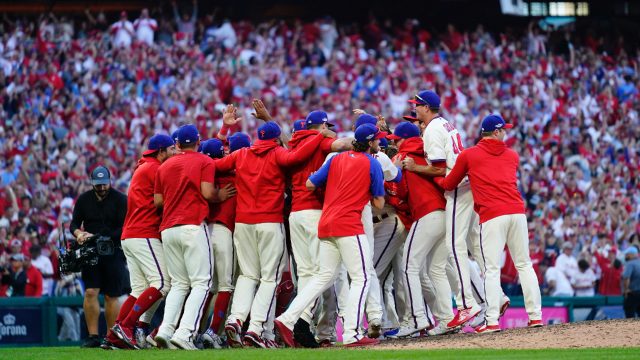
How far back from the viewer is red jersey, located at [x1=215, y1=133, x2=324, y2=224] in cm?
1088

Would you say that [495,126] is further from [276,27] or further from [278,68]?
[276,27]

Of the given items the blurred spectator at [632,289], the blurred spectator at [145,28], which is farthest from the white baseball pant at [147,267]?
the blurred spectator at [145,28]

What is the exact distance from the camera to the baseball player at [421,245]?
36.4 feet

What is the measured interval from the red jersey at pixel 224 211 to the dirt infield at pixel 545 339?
1.94 metres

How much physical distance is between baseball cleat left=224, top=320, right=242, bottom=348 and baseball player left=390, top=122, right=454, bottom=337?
5.33 ft

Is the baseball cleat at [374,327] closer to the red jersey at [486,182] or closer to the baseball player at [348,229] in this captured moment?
the baseball player at [348,229]

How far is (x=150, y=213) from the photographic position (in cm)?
1139

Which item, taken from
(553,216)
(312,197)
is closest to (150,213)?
(312,197)

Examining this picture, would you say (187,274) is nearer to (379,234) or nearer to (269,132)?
(269,132)

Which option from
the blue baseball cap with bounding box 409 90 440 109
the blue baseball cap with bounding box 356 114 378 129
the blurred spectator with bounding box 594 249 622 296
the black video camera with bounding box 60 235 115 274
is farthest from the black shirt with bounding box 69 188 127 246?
the blurred spectator with bounding box 594 249 622 296

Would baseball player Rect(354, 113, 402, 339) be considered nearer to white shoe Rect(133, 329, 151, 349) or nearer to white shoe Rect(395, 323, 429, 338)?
white shoe Rect(395, 323, 429, 338)

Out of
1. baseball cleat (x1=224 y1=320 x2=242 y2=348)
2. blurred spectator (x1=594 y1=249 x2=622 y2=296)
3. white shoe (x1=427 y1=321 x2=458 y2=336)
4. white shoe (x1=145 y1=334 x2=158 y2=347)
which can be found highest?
baseball cleat (x1=224 y1=320 x2=242 y2=348)

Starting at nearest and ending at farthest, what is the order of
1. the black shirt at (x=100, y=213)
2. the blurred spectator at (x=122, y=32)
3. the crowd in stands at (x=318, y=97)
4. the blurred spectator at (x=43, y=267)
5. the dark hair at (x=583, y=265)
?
1. the black shirt at (x=100, y=213)
2. the blurred spectator at (x=43, y=267)
3. the dark hair at (x=583, y=265)
4. the crowd in stands at (x=318, y=97)
5. the blurred spectator at (x=122, y=32)

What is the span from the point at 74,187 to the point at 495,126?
34.5ft
